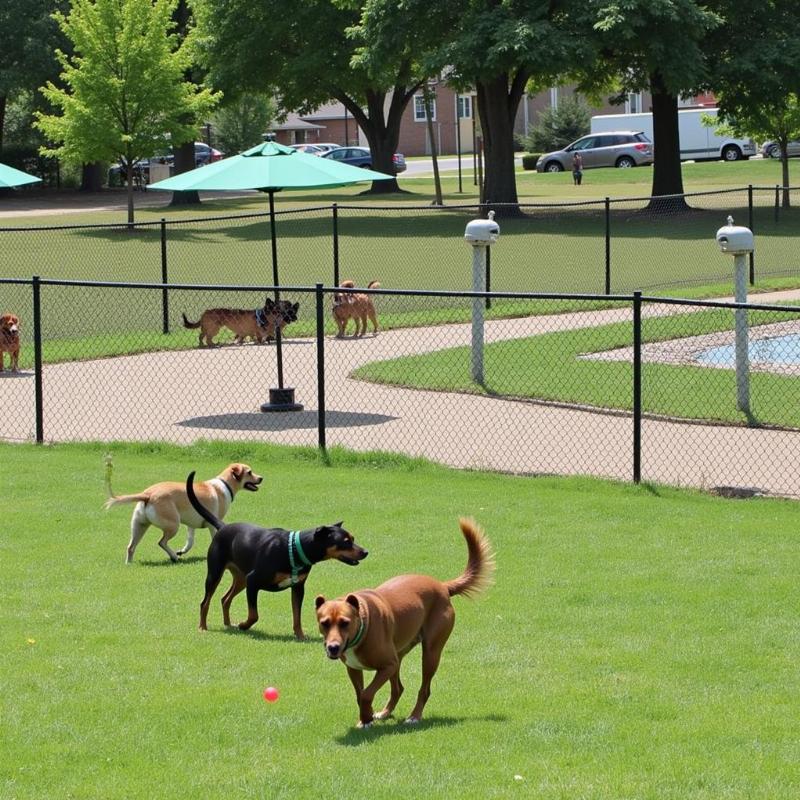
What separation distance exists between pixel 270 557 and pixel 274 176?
8.32 metres

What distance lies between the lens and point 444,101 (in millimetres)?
92875

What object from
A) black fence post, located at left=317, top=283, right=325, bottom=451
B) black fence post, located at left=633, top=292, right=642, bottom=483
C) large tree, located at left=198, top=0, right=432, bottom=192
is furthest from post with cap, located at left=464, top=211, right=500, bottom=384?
large tree, located at left=198, top=0, right=432, bottom=192

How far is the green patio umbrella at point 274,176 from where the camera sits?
15062 millimetres

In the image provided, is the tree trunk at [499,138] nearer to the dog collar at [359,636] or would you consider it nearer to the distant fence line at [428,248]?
the distant fence line at [428,248]

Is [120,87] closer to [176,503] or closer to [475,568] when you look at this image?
[176,503]

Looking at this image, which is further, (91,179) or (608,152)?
(608,152)

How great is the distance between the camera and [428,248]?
32250 millimetres

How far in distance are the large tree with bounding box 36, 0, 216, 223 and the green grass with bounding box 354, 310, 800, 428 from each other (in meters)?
21.6

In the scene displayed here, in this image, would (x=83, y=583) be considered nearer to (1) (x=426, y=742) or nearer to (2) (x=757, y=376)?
(1) (x=426, y=742)

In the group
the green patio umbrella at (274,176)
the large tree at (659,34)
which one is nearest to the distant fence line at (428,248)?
the large tree at (659,34)

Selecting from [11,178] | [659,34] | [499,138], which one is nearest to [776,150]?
[499,138]

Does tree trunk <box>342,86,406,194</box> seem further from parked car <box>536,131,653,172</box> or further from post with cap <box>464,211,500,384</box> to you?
post with cap <box>464,211,500,384</box>

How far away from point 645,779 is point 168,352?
14735mm

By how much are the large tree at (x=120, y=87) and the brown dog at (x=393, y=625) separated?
108 ft
